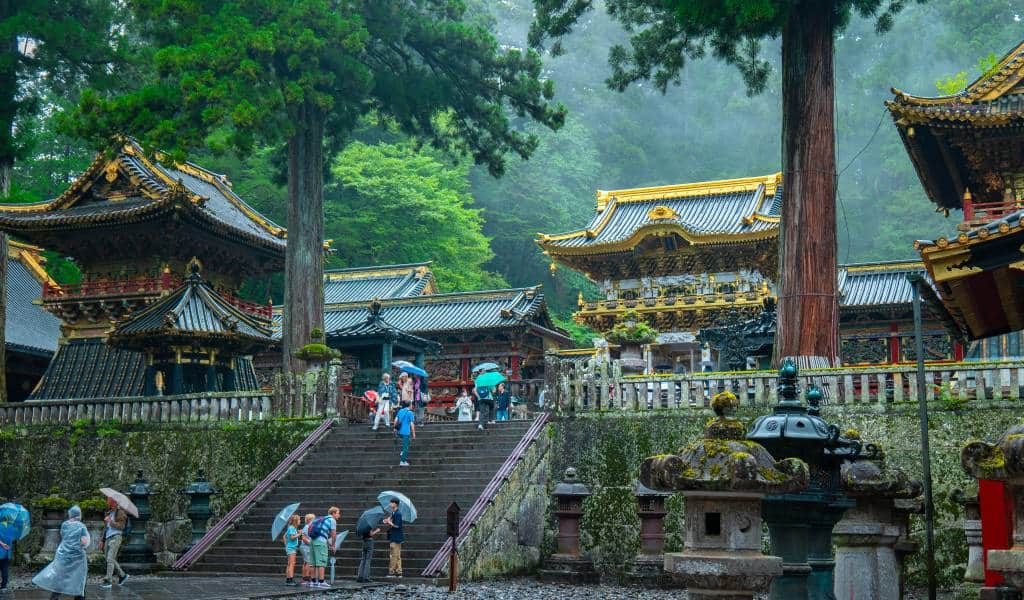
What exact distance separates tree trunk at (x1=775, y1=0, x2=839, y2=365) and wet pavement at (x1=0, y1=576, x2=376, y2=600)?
8.74 m

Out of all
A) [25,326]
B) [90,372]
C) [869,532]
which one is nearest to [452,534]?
[869,532]

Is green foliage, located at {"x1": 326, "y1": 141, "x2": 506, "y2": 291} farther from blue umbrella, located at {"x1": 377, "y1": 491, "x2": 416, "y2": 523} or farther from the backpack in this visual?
the backpack

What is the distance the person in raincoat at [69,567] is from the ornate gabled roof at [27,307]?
2217 centimetres

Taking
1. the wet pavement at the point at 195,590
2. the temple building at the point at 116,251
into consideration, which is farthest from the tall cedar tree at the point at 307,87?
the wet pavement at the point at 195,590

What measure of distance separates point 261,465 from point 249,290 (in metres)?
27.3

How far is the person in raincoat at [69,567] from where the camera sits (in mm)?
12852

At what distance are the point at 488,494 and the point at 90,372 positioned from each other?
61.9 feet

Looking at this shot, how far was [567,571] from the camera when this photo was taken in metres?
18.4

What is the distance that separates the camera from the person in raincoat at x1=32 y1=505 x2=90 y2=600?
1285 cm

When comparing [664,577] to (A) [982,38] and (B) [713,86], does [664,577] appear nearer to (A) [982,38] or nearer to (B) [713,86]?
(A) [982,38]

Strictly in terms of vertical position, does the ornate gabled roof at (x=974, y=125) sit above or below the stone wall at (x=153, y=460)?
above

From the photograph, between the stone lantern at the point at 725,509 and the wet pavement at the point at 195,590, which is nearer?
the stone lantern at the point at 725,509

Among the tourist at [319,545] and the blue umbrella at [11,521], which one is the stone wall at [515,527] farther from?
the blue umbrella at [11,521]

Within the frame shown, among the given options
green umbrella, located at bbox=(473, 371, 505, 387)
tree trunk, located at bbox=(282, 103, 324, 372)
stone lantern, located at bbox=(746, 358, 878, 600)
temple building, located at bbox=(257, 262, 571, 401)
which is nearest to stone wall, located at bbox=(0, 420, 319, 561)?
green umbrella, located at bbox=(473, 371, 505, 387)
